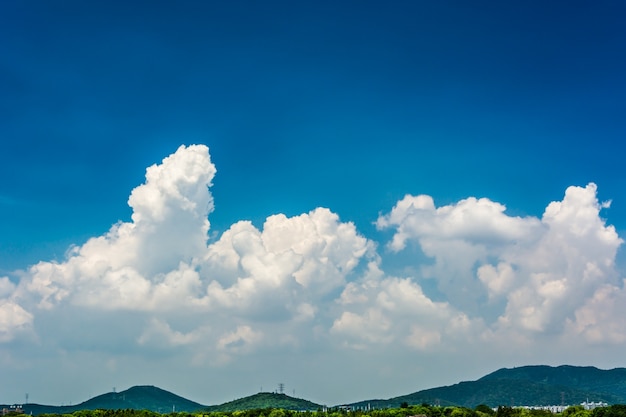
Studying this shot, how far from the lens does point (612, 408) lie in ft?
617

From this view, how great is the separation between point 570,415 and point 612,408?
13433 millimetres

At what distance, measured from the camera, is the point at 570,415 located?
19725cm
